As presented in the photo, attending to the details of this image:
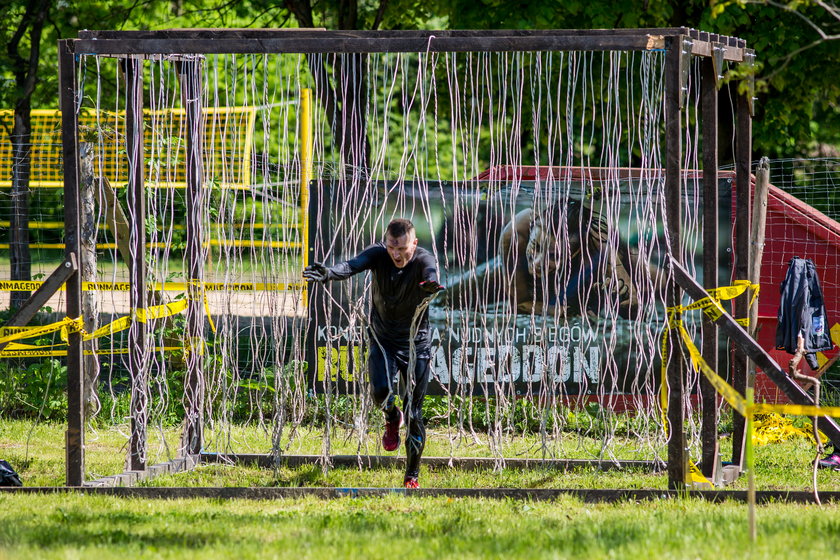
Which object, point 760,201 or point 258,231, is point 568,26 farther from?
point 258,231

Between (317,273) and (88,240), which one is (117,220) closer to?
(88,240)

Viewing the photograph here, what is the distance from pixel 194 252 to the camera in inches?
299

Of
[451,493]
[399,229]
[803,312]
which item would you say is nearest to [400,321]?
[399,229]

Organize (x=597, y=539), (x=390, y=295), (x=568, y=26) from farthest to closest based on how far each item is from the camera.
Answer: (x=568, y=26) < (x=390, y=295) < (x=597, y=539)

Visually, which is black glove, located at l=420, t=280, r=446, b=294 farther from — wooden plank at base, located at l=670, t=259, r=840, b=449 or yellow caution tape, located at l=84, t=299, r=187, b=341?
yellow caution tape, located at l=84, t=299, r=187, b=341

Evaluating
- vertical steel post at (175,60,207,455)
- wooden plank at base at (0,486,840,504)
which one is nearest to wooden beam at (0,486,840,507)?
wooden plank at base at (0,486,840,504)

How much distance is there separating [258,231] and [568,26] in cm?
585

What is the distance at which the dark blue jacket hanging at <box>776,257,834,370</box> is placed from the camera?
25.8ft

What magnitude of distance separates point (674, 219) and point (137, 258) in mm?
3462

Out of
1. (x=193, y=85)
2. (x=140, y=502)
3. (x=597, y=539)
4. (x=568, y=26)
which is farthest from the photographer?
(x=568, y=26)

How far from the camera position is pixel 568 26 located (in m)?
11.9

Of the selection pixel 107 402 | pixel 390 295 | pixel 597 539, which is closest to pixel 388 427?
pixel 390 295

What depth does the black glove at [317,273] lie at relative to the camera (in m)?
6.31

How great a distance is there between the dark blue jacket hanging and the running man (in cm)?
292
